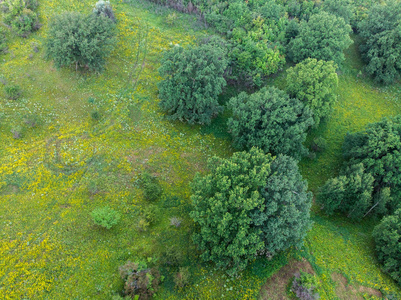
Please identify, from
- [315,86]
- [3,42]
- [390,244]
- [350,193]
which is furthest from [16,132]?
[390,244]

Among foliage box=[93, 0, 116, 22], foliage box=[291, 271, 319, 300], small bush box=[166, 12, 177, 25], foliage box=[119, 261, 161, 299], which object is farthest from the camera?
small bush box=[166, 12, 177, 25]

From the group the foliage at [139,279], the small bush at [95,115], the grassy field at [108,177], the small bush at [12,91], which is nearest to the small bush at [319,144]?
the grassy field at [108,177]

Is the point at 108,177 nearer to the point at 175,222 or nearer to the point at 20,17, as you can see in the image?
the point at 175,222

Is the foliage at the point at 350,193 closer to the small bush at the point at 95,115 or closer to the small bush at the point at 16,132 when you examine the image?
the small bush at the point at 95,115

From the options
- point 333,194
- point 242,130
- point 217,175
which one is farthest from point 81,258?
point 333,194

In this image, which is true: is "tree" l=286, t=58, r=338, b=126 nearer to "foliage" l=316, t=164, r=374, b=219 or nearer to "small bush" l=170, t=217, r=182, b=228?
"foliage" l=316, t=164, r=374, b=219

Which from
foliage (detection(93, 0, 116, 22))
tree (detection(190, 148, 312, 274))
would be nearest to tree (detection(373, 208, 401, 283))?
tree (detection(190, 148, 312, 274))

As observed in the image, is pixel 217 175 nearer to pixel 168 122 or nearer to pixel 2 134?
pixel 168 122
